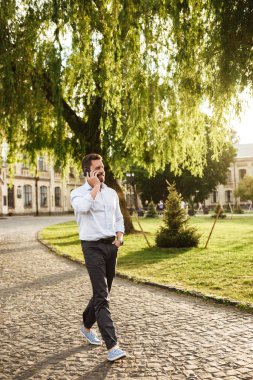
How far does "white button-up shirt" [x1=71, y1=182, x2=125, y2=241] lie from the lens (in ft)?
14.8

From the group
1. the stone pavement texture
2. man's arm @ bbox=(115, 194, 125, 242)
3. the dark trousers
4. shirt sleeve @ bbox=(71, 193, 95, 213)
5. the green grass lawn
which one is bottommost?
the green grass lawn

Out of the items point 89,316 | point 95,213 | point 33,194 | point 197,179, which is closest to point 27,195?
point 33,194

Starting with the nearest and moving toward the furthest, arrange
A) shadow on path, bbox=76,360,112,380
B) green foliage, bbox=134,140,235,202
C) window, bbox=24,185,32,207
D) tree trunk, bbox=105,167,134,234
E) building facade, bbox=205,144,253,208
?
shadow on path, bbox=76,360,112,380 < tree trunk, bbox=105,167,134,234 < green foliage, bbox=134,140,235,202 < window, bbox=24,185,32,207 < building facade, bbox=205,144,253,208

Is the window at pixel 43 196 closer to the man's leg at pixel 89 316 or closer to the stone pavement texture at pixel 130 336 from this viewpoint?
the stone pavement texture at pixel 130 336

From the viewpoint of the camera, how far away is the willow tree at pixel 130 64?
7.45 m

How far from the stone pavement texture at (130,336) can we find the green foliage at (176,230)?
6030mm

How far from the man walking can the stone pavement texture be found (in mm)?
452

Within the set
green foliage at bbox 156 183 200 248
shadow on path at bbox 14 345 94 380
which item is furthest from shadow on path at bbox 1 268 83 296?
green foliage at bbox 156 183 200 248

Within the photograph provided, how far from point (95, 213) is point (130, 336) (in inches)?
61.2

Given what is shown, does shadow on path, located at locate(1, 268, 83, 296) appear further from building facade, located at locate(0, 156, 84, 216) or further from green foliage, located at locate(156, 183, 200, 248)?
building facade, located at locate(0, 156, 84, 216)

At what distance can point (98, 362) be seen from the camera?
4305 millimetres

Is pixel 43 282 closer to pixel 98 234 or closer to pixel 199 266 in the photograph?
pixel 199 266

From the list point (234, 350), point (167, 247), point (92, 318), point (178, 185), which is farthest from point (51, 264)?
Result: point (178, 185)

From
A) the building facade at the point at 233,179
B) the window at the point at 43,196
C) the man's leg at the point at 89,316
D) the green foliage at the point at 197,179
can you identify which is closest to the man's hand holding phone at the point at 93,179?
the man's leg at the point at 89,316
